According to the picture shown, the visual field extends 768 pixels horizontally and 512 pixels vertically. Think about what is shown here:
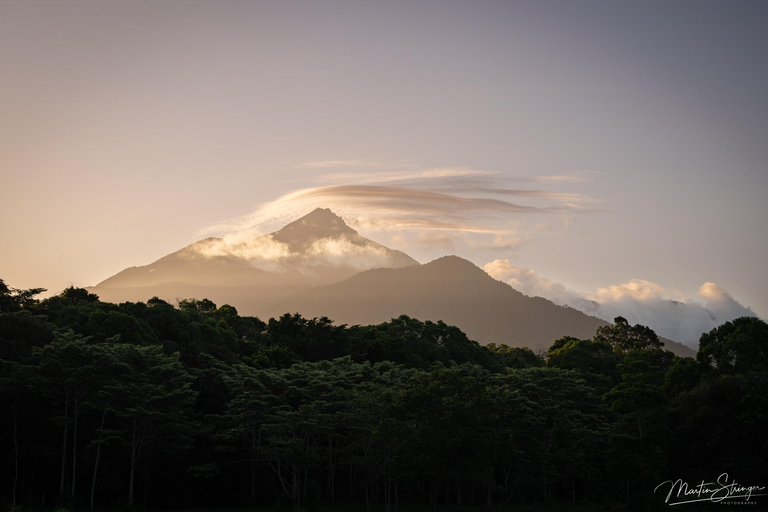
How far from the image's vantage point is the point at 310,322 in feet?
230

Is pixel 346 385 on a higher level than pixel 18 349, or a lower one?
lower

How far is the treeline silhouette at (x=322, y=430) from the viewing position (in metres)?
39.1

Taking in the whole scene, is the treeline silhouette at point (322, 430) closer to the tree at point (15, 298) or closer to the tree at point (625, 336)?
the tree at point (15, 298)

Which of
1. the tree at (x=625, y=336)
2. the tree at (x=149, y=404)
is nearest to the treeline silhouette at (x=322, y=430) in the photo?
the tree at (x=149, y=404)

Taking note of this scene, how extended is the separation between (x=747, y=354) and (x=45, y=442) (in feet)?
176

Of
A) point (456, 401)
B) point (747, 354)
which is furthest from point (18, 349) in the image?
point (747, 354)

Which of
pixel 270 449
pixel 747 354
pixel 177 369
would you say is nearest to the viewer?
pixel 270 449

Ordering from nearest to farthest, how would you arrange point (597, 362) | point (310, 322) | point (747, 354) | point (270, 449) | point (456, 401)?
point (456, 401) → point (270, 449) → point (747, 354) → point (310, 322) → point (597, 362)

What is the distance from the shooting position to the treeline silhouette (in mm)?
39062

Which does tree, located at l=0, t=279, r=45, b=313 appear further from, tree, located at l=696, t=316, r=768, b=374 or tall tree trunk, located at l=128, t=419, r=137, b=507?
tree, located at l=696, t=316, r=768, b=374

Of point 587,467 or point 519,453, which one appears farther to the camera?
point 587,467

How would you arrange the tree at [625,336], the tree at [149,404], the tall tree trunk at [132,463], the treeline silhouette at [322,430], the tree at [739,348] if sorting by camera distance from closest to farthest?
the treeline silhouette at [322,430]
the tall tree trunk at [132,463]
the tree at [149,404]
the tree at [739,348]
the tree at [625,336]

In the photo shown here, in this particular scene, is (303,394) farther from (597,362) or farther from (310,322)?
(597,362)

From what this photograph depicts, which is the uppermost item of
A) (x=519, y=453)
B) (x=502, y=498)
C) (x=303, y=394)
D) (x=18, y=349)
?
(x=18, y=349)
